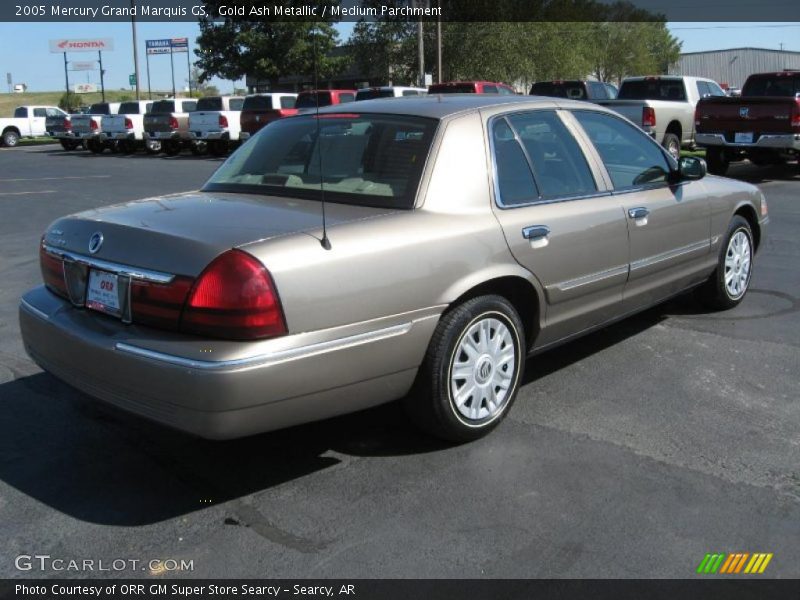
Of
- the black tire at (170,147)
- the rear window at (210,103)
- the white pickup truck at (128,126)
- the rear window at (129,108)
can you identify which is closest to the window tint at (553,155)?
the rear window at (210,103)

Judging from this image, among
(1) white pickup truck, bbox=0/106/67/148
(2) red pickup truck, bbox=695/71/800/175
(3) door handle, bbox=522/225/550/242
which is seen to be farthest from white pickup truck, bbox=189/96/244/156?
(3) door handle, bbox=522/225/550/242

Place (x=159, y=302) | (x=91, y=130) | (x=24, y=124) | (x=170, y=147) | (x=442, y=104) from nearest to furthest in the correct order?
(x=159, y=302) < (x=442, y=104) < (x=170, y=147) < (x=91, y=130) < (x=24, y=124)

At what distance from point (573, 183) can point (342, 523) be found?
91.1 inches

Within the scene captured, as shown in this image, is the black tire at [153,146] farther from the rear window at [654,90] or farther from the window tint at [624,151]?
the window tint at [624,151]

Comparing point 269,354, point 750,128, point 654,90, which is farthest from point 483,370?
point 654,90

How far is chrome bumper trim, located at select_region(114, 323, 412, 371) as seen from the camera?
3029 millimetres

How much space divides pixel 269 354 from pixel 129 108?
3082 cm

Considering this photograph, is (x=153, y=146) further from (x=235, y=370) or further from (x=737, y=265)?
(x=235, y=370)

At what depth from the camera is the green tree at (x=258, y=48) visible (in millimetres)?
44719

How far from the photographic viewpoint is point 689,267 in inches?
212

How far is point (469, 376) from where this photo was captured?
382cm

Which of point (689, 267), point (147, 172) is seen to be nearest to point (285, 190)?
point (689, 267)

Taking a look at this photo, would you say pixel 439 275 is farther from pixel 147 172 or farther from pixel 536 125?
pixel 147 172
